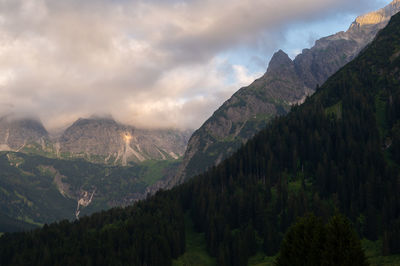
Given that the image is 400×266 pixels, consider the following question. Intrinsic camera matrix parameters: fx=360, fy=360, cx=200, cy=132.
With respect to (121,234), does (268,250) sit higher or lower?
lower

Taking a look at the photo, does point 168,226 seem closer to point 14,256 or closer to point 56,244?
point 56,244

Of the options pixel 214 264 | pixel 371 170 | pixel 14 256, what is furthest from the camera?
pixel 14 256

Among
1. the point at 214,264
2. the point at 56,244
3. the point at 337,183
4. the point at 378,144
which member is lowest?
the point at 214,264

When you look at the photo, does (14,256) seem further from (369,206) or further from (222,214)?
(369,206)

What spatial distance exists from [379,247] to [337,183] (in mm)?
47212

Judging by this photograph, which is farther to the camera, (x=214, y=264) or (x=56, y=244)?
(x=56, y=244)

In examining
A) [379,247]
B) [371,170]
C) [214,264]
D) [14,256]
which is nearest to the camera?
[379,247]

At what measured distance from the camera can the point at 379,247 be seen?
134 m

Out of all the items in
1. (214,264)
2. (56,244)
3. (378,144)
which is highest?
A: (378,144)

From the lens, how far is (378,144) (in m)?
187

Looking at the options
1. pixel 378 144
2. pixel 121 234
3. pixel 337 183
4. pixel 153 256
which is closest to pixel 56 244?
pixel 121 234

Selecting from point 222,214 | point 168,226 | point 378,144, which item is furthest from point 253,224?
point 378,144

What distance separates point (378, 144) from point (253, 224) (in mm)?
77472

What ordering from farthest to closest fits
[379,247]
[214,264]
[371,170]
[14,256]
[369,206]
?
[14,256] < [371,170] < [214,264] < [369,206] < [379,247]
